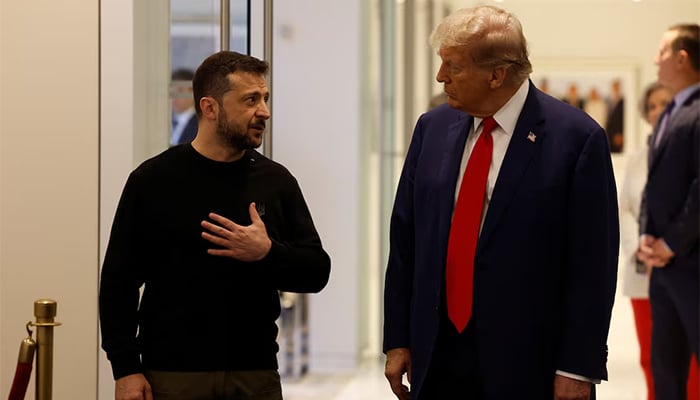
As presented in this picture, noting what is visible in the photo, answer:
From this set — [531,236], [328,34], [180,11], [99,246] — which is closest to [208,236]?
[531,236]

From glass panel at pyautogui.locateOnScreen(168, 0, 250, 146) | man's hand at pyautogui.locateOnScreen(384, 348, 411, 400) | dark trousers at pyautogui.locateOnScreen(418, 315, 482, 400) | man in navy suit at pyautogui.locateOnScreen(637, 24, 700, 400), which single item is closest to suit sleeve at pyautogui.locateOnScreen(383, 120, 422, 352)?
man's hand at pyautogui.locateOnScreen(384, 348, 411, 400)

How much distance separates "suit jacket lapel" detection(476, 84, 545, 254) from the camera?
265cm

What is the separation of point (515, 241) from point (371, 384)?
4.15 metres

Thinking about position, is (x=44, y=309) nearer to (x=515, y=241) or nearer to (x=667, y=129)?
(x=515, y=241)

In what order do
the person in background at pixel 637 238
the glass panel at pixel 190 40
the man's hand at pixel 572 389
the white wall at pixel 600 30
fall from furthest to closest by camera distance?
the white wall at pixel 600 30 < the person in background at pixel 637 238 < the glass panel at pixel 190 40 < the man's hand at pixel 572 389

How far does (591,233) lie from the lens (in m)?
2.63

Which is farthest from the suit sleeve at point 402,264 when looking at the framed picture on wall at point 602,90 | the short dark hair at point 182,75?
the framed picture on wall at point 602,90

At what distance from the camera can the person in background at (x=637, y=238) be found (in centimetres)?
535

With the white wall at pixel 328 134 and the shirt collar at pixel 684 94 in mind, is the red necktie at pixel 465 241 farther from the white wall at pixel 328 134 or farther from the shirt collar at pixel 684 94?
the white wall at pixel 328 134

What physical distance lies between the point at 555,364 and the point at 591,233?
327mm

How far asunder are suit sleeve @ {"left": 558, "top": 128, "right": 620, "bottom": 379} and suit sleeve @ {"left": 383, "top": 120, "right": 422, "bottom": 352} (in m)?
0.40

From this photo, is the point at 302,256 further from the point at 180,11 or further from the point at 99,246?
the point at 180,11

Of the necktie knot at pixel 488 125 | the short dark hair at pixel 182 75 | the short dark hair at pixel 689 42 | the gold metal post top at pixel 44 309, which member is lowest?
the gold metal post top at pixel 44 309

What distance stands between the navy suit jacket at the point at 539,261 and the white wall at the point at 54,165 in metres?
1.38
